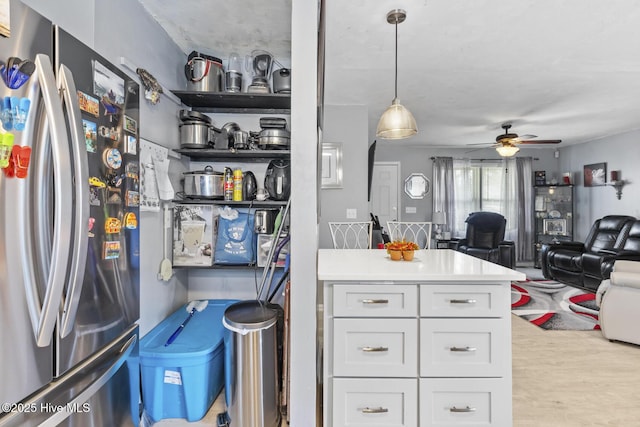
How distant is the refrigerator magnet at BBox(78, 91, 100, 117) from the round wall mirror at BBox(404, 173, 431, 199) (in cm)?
633

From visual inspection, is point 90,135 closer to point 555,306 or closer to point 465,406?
point 465,406

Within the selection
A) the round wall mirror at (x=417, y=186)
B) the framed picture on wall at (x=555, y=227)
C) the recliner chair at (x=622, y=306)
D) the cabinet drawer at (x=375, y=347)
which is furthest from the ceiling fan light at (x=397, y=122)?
the framed picture on wall at (x=555, y=227)

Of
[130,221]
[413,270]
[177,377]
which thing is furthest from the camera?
[177,377]

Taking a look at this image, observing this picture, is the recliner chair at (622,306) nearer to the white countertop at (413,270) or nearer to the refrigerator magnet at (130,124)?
the white countertop at (413,270)

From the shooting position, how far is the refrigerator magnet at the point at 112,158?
1.15 m

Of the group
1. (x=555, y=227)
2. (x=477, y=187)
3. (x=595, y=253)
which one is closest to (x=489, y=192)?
(x=477, y=187)

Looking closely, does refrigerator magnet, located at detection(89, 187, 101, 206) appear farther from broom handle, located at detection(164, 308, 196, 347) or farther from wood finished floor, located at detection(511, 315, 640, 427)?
wood finished floor, located at detection(511, 315, 640, 427)

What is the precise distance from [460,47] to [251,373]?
2854mm

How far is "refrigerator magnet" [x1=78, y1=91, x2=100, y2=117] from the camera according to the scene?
1.03m

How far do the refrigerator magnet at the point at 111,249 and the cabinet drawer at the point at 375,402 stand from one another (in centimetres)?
109

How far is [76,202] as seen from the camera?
0.96 m

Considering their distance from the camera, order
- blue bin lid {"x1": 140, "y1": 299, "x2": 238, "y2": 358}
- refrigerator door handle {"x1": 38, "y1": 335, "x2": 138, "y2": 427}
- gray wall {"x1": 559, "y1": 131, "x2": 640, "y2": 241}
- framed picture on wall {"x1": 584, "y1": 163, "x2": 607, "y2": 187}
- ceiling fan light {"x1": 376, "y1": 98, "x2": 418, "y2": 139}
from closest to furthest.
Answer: refrigerator door handle {"x1": 38, "y1": 335, "x2": 138, "y2": 427}
blue bin lid {"x1": 140, "y1": 299, "x2": 238, "y2": 358}
ceiling fan light {"x1": 376, "y1": 98, "x2": 418, "y2": 139}
gray wall {"x1": 559, "y1": 131, "x2": 640, "y2": 241}
framed picture on wall {"x1": 584, "y1": 163, "x2": 607, "y2": 187}

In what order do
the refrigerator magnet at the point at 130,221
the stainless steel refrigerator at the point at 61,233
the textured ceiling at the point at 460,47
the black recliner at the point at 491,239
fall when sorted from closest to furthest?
the stainless steel refrigerator at the point at 61,233 < the refrigerator magnet at the point at 130,221 < the textured ceiling at the point at 460,47 < the black recliner at the point at 491,239

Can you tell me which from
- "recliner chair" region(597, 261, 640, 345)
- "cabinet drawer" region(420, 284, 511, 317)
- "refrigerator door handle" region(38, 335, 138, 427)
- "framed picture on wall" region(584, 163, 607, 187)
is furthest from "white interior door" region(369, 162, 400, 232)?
"refrigerator door handle" region(38, 335, 138, 427)
